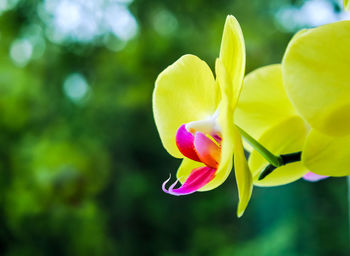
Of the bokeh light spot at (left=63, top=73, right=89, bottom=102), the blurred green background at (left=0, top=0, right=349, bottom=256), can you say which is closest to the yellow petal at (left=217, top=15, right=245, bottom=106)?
the blurred green background at (left=0, top=0, right=349, bottom=256)

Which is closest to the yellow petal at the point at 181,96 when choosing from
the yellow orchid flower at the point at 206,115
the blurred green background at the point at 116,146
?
the yellow orchid flower at the point at 206,115

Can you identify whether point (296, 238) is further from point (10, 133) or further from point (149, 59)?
point (10, 133)

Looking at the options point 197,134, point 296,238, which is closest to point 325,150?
point 197,134

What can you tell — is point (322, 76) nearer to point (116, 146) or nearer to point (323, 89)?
point (323, 89)

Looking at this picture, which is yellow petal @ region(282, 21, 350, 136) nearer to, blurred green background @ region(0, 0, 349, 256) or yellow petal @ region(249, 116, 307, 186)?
yellow petal @ region(249, 116, 307, 186)

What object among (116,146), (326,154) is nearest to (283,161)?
(326,154)

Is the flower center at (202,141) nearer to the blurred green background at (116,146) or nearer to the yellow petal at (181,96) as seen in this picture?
the yellow petal at (181,96)
